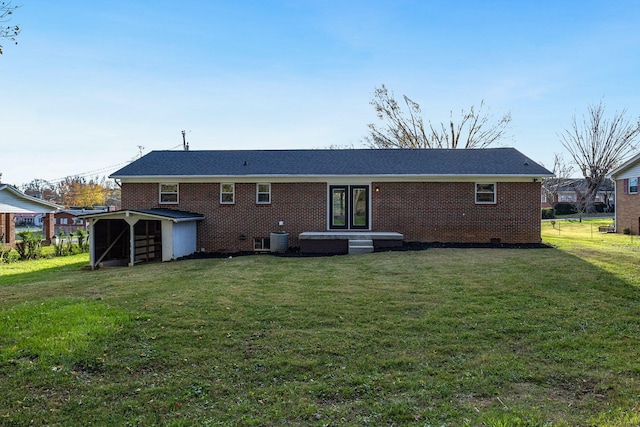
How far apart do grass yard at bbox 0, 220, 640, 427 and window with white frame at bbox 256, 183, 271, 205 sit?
7.53 m

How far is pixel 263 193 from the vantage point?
1614 centimetres

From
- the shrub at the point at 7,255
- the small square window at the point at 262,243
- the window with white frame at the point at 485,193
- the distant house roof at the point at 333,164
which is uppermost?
the distant house roof at the point at 333,164

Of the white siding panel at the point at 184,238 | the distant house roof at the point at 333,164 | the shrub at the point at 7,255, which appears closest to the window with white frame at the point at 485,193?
the distant house roof at the point at 333,164

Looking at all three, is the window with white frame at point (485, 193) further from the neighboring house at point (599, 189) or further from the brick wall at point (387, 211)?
the neighboring house at point (599, 189)

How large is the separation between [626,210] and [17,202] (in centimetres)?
3638

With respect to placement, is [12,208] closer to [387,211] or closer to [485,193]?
[387,211]

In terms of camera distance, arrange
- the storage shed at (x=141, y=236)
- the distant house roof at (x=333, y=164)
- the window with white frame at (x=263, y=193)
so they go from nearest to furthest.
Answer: the storage shed at (x=141, y=236)
the distant house roof at (x=333, y=164)
the window with white frame at (x=263, y=193)

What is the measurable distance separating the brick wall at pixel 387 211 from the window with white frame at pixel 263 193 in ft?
0.58

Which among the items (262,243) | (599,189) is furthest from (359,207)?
(599,189)

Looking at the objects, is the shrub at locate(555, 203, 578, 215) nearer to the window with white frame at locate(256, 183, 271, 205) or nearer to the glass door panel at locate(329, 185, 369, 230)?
the glass door panel at locate(329, 185, 369, 230)

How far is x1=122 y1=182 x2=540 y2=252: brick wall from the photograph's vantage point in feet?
50.8

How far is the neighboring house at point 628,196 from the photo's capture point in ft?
67.6

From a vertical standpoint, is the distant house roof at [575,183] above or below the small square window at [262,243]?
above

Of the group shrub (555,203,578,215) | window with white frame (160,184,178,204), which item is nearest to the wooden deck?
window with white frame (160,184,178,204)
